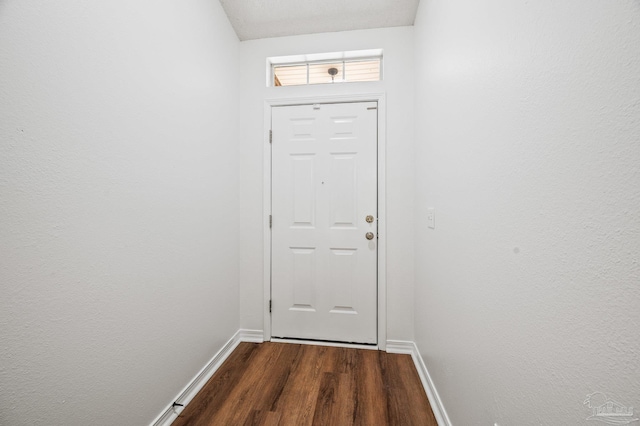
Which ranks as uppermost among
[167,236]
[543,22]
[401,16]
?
[401,16]

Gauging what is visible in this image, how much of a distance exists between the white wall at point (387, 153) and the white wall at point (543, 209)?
2.86ft

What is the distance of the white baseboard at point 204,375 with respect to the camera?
1386 mm

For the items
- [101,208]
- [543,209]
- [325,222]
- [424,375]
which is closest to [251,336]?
[325,222]

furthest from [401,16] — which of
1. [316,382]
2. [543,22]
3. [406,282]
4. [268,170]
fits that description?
[316,382]

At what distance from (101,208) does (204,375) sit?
4.31 feet

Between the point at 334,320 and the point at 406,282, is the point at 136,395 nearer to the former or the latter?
the point at 334,320

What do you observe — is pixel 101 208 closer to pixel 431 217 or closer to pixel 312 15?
pixel 431 217

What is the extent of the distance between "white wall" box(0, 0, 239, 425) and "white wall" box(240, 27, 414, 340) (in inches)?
21.8

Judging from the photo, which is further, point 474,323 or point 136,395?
point 136,395

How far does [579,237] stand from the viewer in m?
0.54

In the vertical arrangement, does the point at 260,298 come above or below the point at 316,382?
above

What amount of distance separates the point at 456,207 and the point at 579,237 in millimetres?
701

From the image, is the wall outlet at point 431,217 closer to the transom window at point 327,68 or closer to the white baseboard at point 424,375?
the white baseboard at point 424,375

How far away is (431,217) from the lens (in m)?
1.63
